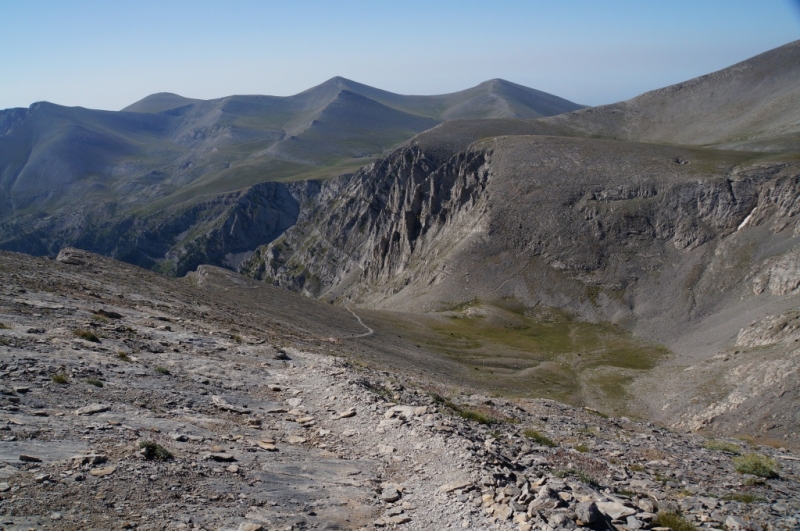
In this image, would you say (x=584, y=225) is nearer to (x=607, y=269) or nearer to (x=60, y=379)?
(x=607, y=269)

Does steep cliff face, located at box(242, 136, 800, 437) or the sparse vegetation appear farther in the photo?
steep cliff face, located at box(242, 136, 800, 437)

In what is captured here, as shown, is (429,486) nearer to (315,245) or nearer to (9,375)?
(9,375)

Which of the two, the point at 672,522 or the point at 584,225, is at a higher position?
the point at 584,225

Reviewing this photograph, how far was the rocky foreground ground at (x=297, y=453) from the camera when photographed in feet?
36.0

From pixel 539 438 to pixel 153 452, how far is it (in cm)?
1229

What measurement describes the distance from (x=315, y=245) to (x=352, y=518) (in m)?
168

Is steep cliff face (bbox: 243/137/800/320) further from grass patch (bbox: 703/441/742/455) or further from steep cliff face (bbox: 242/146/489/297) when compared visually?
grass patch (bbox: 703/441/742/455)

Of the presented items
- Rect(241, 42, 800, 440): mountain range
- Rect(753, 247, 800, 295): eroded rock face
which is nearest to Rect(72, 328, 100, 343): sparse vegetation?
Rect(241, 42, 800, 440): mountain range

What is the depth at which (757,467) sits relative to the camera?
628 inches

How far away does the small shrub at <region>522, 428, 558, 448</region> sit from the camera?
17.9 m

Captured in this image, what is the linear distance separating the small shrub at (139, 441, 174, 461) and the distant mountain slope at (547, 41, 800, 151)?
135 metres

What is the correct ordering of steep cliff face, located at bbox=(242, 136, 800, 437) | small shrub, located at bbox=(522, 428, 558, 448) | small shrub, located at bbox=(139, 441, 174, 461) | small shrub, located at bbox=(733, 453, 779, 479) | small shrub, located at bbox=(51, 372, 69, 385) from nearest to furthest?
small shrub, located at bbox=(139, 441, 174, 461) < small shrub, located at bbox=(733, 453, 779, 479) < small shrub, located at bbox=(51, 372, 69, 385) < small shrub, located at bbox=(522, 428, 558, 448) < steep cliff face, located at bbox=(242, 136, 800, 437)

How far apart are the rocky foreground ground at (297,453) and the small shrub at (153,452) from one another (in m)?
0.06

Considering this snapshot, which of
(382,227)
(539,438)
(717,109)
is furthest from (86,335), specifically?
(717,109)
